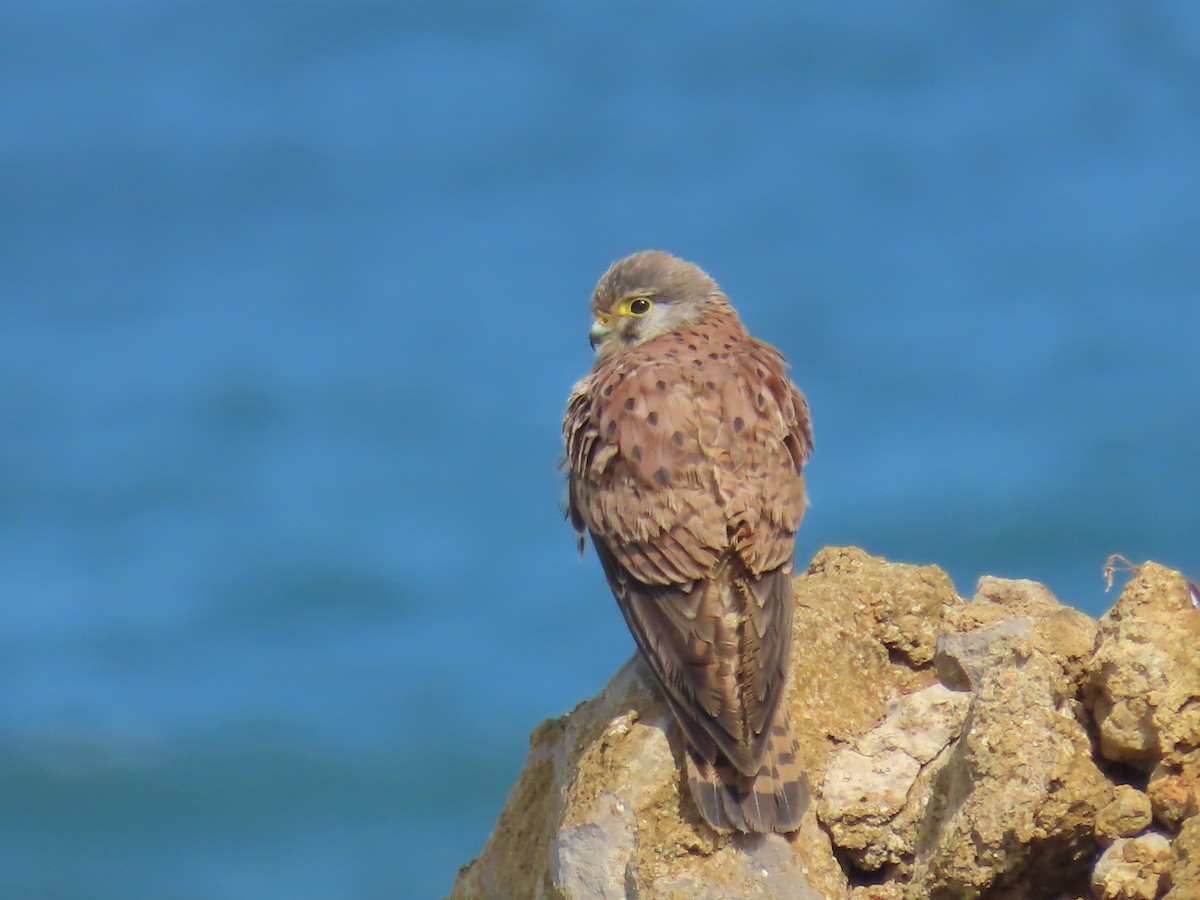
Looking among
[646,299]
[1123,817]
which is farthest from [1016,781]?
[646,299]

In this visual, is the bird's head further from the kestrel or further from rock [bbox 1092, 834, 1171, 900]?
rock [bbox 1092, 834, 1171, 900]

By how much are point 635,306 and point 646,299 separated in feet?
0.16

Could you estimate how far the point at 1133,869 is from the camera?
3.59m

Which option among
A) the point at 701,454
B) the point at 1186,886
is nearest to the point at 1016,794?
the point at 1186,886

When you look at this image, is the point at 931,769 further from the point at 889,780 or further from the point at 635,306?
the point at 635,306

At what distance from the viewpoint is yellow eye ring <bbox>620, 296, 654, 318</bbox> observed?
619 cm

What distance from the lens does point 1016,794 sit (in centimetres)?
366

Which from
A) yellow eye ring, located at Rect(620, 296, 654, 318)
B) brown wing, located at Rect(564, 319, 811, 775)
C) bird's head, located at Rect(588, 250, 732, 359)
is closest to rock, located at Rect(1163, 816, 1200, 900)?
brown wing, located at Rect(564, 319, 811, 775)

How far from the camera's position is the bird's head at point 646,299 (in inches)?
240

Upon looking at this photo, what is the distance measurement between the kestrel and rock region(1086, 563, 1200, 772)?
744 millimetres

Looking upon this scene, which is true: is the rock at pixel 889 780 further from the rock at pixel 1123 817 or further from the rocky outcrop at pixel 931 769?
the rock at pixel 1123 817

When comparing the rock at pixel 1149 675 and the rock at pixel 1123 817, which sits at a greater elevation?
the rock at pixel 1149 675

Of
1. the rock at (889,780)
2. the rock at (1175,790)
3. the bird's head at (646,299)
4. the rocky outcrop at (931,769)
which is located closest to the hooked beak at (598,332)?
the bird's head at (646,299)

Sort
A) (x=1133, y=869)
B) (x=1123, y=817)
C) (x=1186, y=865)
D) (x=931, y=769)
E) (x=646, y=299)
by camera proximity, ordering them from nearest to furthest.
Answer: (x=1186, y=865) → (x=1133, y=869) → (x=1123, y=817) → (x=931, y=769) → (x=646, y=299)
